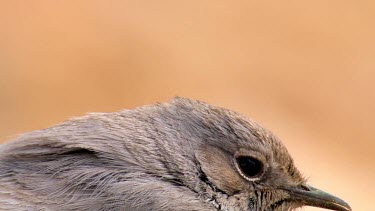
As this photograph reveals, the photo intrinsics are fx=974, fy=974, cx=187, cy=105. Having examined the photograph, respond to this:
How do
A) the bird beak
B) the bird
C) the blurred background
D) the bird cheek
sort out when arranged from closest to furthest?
1. the bird
2. the bird cheek
3. the bird beak
4. the blurred background

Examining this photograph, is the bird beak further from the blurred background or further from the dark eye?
the blurred background

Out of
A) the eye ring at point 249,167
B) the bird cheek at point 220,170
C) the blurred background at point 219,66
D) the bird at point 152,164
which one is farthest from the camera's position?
the blurred background at point 219,66

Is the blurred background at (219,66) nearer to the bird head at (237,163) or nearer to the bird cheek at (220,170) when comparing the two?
the bird head at (237,163)

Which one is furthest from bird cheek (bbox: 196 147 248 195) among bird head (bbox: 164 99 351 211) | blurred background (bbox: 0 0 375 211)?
blurred background (bbox: 0 0 375 211)

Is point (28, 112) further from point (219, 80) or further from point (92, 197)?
point (92, 197)

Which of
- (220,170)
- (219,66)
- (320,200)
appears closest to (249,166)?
(220,170)

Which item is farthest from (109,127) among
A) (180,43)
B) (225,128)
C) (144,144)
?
(180,43)

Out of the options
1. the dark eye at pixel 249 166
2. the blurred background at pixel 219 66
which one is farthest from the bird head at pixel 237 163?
the blurred background at pixel 219 66
